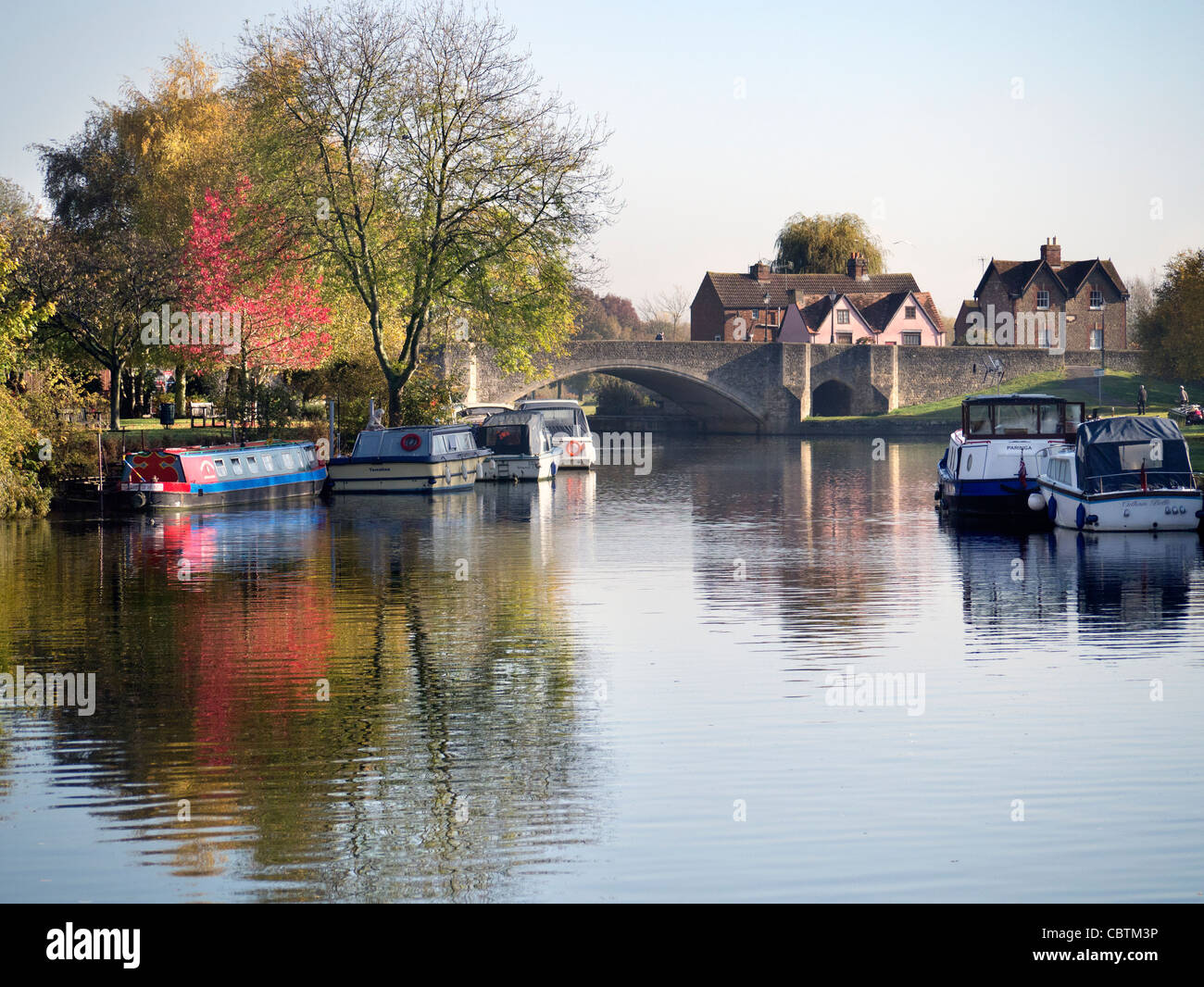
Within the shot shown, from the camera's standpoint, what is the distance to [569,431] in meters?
54.0

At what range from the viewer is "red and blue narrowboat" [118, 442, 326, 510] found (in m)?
35.1

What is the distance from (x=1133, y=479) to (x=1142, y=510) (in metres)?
0.74

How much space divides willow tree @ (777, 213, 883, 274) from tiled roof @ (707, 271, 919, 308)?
69.3 inches

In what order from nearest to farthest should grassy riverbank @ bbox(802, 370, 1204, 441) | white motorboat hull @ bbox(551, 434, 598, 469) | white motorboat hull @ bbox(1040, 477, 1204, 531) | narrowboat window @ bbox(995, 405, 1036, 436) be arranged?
white motorboat hull @ bbox(1040, 477, 1204, 531) → narrowboat window @ bbox(995, 405, 1036, 436) → white motorboat hull @ bbox(551, 434, 598, 469) → grassy riverbank @ bbox(802, 370, 1204, 441)

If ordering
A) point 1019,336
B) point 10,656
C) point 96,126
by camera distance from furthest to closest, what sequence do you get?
1. point 1019,336
2. point 96,126
3. point 10,656

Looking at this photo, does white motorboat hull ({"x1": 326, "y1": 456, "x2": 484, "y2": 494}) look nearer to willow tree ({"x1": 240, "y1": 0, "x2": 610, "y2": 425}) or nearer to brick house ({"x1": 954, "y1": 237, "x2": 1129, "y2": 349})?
willow tree ({"x1": 240, "y1": 0, "x2": 610, "y2": 425})

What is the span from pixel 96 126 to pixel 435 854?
62961mm

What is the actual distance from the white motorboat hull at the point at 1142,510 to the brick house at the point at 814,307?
303 feet

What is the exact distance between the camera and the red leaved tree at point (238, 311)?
166 ft

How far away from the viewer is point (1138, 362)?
101 meters

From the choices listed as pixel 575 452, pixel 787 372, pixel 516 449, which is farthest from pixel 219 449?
pixel 787 372

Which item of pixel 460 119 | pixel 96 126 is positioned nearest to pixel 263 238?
pixel 460 119

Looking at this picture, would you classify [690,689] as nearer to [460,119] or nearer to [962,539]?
[962,539]

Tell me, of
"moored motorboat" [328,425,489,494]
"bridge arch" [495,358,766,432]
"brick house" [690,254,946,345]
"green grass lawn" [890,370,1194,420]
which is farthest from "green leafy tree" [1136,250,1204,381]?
"moored motorboat" [328,425,489,494]
